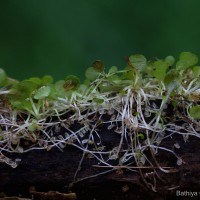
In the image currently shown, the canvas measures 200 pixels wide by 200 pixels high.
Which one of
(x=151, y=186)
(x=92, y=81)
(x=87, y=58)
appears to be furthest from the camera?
(x=87, y=58)

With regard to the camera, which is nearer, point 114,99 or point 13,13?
point 114,99

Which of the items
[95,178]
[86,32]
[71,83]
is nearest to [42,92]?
[71,83]

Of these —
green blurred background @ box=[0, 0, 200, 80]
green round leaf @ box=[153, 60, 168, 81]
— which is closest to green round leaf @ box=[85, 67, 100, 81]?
green round leaf @ box=[153, 60, 168, 81]

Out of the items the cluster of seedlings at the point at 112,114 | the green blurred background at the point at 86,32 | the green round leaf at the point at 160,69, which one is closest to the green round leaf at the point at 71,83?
the cluster of seedlings at the point at 112,114

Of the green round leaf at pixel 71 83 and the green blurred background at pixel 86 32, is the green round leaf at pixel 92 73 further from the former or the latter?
the green blurred background at pixel 86 32

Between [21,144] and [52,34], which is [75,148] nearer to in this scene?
[21,144]

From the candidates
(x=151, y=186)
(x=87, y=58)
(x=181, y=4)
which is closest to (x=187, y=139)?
(x=151, y=186)

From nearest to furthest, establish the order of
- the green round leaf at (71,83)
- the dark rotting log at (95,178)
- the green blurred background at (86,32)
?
1. the dark rotting log at (95,178)
2. the green round leaf at (71,83)
3. the green blurred background at (86,32)
